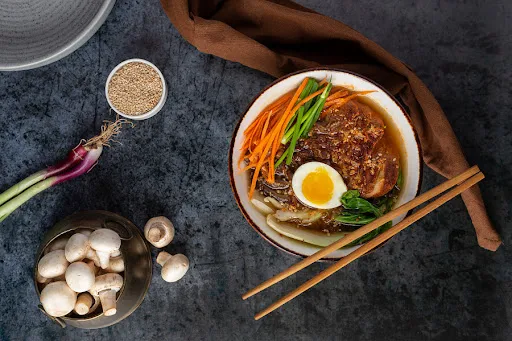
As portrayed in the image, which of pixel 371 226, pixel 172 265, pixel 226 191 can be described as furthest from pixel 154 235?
pixel 371 226

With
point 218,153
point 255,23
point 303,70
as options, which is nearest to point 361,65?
point 303,70

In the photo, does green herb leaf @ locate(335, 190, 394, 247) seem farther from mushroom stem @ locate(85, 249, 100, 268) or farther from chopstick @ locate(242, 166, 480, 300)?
mushroom stem @ locate(85, 249, 100, 268)

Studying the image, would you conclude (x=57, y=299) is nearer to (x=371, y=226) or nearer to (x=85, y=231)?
(x=85, y=231)

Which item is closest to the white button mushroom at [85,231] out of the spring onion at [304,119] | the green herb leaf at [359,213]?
the spring onion at [304,119]

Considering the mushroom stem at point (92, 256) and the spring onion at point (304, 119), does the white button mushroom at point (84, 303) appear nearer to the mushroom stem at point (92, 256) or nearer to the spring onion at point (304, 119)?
the mushroom stem at point (92, 256)

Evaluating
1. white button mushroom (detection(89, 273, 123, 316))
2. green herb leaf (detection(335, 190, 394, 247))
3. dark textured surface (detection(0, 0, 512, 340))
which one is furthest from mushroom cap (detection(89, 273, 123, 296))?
green herb leaf (detection(335, 190, 394, 247))

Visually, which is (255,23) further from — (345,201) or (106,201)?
(106,201)
